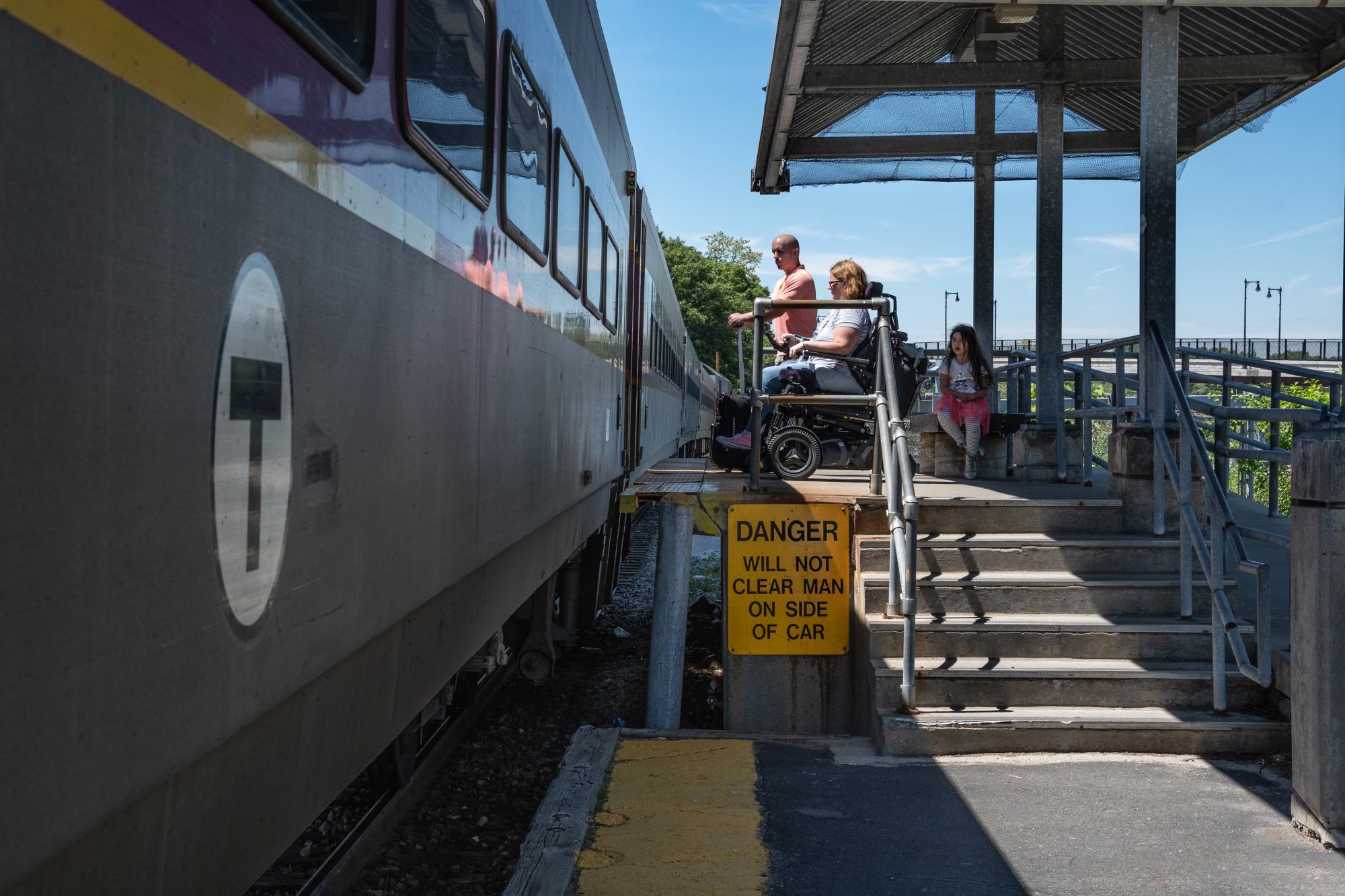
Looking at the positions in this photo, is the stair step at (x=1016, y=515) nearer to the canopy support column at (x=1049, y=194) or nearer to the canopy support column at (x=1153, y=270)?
the canopy support column at (x=1153, y=270)

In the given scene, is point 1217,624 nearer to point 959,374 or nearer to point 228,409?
point 959,374

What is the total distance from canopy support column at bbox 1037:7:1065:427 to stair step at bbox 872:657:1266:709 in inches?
162

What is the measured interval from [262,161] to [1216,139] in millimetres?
11055

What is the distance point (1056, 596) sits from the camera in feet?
19.8

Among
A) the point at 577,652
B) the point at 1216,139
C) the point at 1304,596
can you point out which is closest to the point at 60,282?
the point at 1304,596

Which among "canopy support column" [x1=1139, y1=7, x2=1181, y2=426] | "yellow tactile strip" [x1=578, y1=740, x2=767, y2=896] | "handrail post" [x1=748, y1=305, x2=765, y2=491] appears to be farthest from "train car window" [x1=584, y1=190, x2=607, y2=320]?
"canopy support column" [x1=1139, y1=7, x2=1181, y2=426]

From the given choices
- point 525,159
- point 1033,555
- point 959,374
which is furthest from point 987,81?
point 525,159

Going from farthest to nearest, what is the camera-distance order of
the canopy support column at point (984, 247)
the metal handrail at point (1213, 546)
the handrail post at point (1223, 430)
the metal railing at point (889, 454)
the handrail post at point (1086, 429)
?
the canopy support column at point (984, 247), the handrail post at point (1086, 429), the handrail post at point (1223, 430), the metal railing at point (889, 454), the metal handrail at point (1213, 546)

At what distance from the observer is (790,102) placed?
964 centimetres

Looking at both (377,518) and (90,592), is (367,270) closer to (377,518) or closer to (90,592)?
(377,518)

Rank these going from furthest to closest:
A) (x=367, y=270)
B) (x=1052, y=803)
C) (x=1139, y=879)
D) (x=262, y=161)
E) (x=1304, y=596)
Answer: (x=1052, y=803) → (x=1304, y=596) → (x=1139, y=879) → (x=367, y=270) → (x=262, y=161)

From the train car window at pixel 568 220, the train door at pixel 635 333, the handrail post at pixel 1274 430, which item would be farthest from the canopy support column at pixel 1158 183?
the train door at pixel 635 333

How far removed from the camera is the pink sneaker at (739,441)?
8.26 meters

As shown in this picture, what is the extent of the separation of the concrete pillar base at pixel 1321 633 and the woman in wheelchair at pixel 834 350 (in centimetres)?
344
